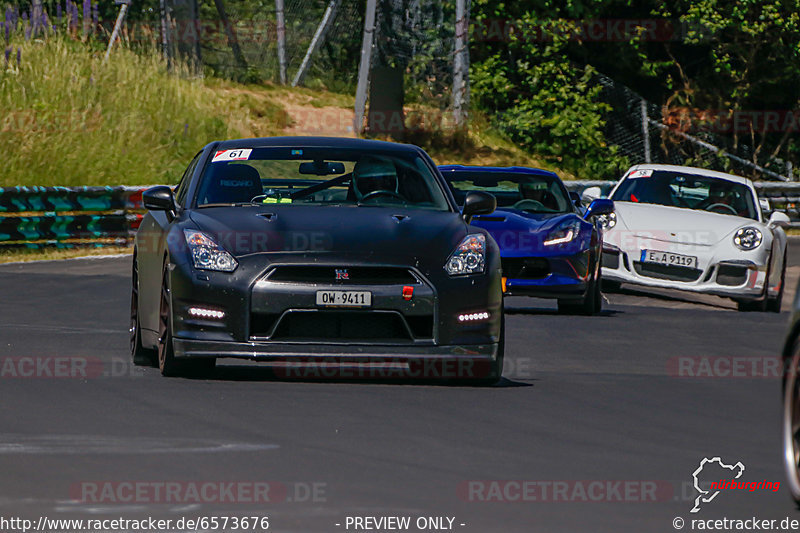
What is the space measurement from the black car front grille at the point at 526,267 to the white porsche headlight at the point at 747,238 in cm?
261

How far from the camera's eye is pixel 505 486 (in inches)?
267

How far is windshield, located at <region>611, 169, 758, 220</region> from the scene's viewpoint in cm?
1850

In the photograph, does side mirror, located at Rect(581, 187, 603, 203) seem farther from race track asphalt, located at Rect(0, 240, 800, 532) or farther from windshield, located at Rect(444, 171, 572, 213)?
race track asphalt, located at Rect(0, 240, 800, 532)

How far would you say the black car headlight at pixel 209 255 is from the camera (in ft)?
31.4

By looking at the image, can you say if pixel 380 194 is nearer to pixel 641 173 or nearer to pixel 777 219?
pixel 777 219

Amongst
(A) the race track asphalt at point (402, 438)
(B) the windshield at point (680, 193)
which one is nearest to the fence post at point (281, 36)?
(B) the windshield at point (680, 193)

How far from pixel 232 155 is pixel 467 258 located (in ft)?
6.52

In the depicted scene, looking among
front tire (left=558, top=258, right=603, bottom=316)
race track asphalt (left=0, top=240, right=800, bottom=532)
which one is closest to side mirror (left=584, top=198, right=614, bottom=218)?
front tire (left=558, top=258, right=603, bottom=316)

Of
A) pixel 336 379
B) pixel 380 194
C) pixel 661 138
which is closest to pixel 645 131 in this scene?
pixel 661 138

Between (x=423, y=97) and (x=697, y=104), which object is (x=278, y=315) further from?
(x=697, y=104)

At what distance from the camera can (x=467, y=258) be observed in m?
9.76

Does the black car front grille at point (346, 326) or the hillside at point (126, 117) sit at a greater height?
the black car front grille at point (346, 326)

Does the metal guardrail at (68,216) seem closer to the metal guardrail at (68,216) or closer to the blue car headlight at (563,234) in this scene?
the metal guardrail at (68,216)

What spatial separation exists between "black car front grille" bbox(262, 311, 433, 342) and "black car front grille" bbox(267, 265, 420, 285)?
18 centimetres
